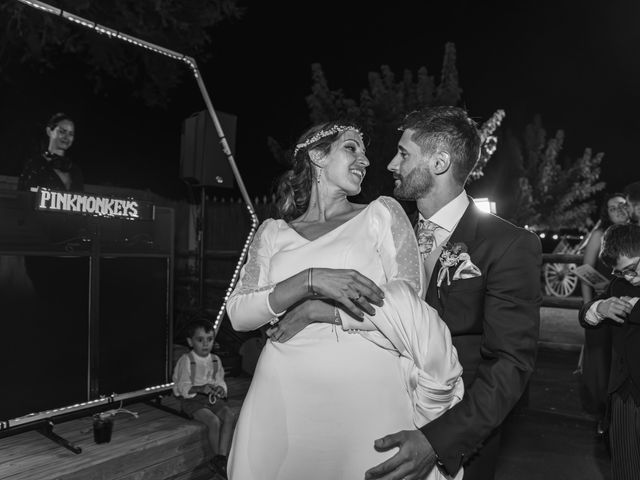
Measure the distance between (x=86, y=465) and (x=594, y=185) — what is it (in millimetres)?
37624

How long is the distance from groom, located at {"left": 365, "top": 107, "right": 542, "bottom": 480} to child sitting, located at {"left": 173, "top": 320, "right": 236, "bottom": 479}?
3.07 metres

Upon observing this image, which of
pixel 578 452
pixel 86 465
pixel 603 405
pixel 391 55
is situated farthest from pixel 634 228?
pixel 391 55

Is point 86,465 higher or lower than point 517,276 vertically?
lower

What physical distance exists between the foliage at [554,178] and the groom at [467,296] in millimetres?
33302

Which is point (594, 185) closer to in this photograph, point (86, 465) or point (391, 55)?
point (391, 55)

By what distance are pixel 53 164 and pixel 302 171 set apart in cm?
326

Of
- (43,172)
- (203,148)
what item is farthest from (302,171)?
(203,148)

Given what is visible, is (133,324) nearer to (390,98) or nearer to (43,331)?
(43,331)

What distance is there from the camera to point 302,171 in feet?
8.63

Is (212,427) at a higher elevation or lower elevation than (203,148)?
lower

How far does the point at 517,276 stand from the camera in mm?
1695

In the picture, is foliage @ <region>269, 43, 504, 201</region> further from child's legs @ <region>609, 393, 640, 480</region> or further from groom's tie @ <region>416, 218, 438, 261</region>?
groom's tie @ <region>416, 218, 438, 261</region>

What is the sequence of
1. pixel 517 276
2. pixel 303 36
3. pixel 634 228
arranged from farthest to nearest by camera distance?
1. pixel 303 36
2. pixel 634 228
3. pixel 517 276

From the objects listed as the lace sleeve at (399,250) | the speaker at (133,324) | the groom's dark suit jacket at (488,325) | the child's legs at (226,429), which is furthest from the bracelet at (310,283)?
the speaker at (133,324)
